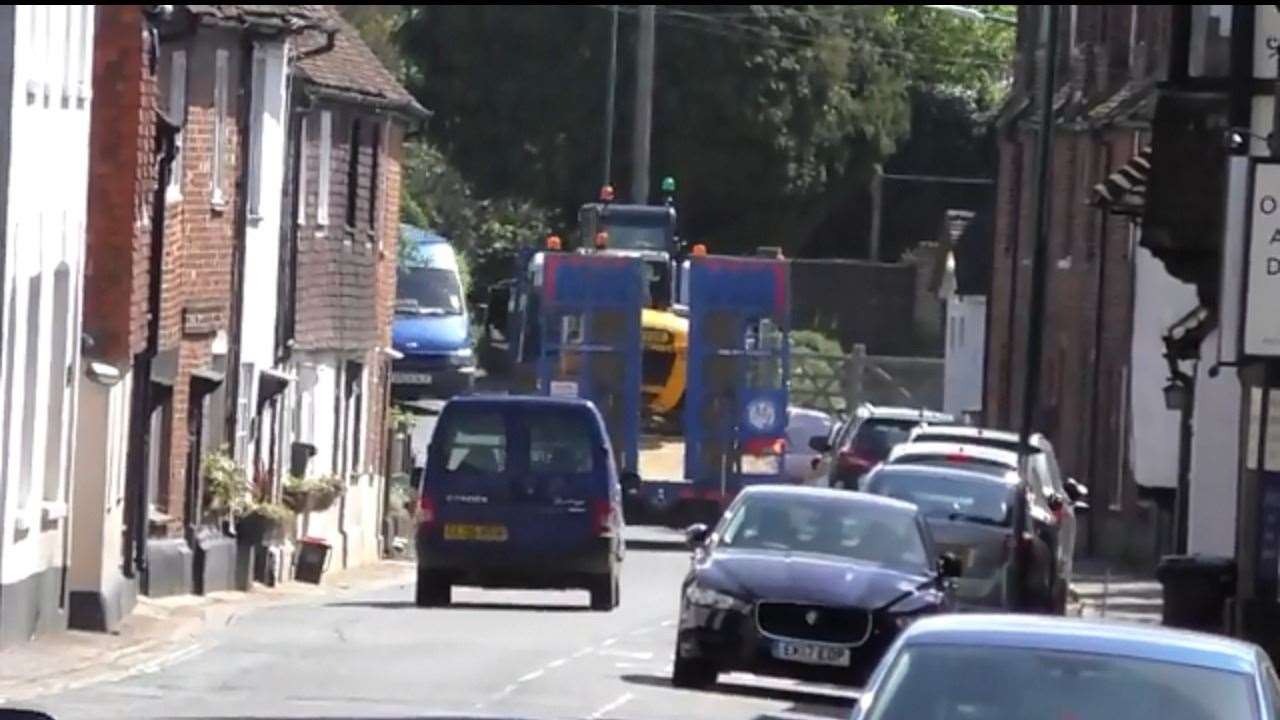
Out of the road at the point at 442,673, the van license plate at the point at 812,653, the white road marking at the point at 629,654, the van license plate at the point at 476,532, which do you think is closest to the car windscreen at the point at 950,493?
the road at the point at 442,673

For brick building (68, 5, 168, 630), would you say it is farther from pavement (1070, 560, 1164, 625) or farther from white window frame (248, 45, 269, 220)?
pavement (1070, 560, 1164, 625)

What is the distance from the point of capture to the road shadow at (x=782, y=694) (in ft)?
67.2

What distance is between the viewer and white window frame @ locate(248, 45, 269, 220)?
37.3 meters

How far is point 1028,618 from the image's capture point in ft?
35.0

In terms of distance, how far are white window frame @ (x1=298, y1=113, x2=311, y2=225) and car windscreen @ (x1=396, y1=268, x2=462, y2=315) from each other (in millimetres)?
19845

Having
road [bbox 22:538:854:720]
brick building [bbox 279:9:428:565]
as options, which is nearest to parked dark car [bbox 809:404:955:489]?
brick building [bbox 279:9:428:565]

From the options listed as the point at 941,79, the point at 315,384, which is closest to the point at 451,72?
the point at 941,79

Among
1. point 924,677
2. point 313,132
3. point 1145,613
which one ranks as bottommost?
point 1145,613

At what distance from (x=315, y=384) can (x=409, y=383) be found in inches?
805

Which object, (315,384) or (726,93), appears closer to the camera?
(315,384)

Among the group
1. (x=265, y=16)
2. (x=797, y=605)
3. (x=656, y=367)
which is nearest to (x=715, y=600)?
(x=797, y=605)

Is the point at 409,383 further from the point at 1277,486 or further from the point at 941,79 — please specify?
the point at 1277,486

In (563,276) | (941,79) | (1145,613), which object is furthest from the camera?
(941,79)

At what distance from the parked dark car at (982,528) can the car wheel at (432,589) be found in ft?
13.9
